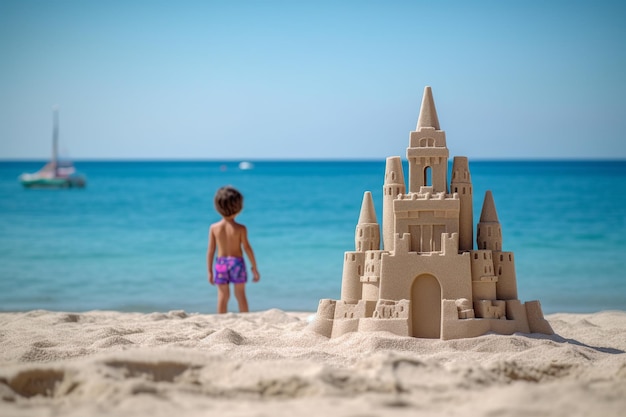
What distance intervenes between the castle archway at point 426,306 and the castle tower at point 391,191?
51cm

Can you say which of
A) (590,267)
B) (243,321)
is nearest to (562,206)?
(590,267)

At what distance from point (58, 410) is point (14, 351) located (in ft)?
8.88

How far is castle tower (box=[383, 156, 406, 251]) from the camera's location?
8367mm

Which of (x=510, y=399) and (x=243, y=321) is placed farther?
(x=243, y=321)

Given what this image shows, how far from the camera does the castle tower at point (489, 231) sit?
27.5 feet

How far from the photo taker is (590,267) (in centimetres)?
1792

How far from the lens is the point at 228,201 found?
9.91 metres

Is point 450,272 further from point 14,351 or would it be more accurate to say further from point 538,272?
point 538,272

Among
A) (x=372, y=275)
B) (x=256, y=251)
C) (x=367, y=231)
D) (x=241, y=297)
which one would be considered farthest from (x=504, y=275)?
(x=256, y=251)

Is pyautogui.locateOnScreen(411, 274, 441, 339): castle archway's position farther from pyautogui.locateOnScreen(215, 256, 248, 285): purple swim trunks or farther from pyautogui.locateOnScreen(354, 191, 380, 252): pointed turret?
pyautogui.locateOnScreen(215, 256, 248, 285): purple swim trunks

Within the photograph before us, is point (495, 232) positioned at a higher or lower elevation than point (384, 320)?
higher

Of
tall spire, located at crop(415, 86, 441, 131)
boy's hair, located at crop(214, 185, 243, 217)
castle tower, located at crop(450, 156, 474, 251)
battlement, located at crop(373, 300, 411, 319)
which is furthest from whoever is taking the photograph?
boy's hair, located at crop(214, 185, 243, 217)


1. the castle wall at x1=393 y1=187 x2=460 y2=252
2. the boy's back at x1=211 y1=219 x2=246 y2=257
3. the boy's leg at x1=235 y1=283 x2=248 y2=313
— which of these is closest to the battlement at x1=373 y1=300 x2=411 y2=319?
the castle wall at x1=393 y1=187 x2=460 y2=252

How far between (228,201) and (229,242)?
57cm
